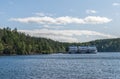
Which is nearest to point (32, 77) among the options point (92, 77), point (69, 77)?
point (69, 77)

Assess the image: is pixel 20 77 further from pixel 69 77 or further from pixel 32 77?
pixel 69 77

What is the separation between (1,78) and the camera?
238 feet

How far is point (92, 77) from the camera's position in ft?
241

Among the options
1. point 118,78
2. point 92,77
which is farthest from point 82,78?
point 118,78

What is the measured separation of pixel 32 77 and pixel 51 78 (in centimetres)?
490

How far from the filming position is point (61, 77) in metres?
73.9

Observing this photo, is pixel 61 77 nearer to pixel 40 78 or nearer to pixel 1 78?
pixel 40 78

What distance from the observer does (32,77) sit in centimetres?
7456

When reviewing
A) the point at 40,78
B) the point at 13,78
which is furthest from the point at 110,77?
the point at 13,78

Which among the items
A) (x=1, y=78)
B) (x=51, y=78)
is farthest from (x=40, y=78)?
(x=1, y=78)

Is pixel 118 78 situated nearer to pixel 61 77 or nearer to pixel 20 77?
pixel 61 77

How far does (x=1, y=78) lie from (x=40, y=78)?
310 inches

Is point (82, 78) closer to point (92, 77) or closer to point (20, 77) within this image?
point (92, 77)

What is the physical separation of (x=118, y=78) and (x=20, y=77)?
20.0 m
